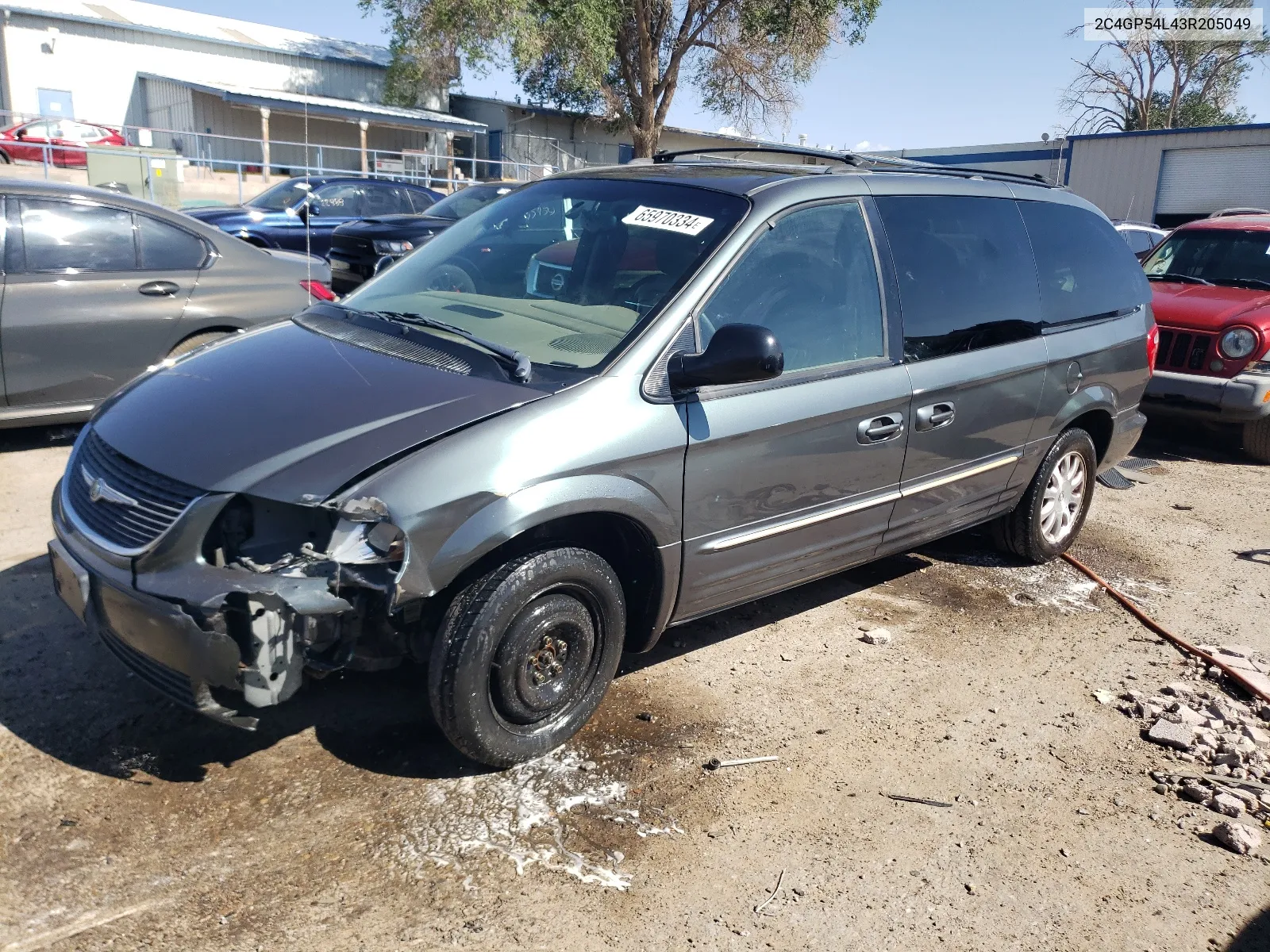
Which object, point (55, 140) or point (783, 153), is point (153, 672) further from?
point (55, 140)

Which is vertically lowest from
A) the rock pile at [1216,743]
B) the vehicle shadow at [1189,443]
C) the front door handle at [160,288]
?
the rock pile at [1216,743]

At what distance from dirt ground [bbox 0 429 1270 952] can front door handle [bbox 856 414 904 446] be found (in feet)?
3.29

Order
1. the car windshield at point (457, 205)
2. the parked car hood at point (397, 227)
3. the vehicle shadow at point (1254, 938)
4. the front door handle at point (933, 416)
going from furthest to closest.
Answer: the car windshield at point (457, 205), the parked car hood at point (397, 227), the front door handle at point (933, 416), the vehicle shadow at point (1254, 938)

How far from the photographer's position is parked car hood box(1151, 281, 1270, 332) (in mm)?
8234

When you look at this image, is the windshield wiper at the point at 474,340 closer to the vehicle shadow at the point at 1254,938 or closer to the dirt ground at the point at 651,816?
the dirt ground at the point at 651,816

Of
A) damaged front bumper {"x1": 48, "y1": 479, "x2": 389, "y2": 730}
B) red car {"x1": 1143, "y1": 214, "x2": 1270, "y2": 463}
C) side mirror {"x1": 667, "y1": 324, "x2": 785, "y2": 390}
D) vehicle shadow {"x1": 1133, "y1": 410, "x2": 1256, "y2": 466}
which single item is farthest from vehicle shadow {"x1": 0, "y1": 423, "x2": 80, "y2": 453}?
vehicle shadow {"x1": 1133, "y1": 410, "x2": 1256, "y2": 466}

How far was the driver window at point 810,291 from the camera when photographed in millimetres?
3787

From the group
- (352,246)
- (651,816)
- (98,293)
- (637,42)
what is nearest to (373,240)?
(352,246)

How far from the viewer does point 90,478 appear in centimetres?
334

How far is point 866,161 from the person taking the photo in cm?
479

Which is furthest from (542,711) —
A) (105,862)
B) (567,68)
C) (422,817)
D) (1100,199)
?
(1100,199)

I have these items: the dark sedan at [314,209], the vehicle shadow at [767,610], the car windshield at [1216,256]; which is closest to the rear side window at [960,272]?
the vehicle shadow at [767,610]

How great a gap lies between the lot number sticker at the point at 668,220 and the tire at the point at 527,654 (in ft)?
4.34

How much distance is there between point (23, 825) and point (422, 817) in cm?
113
